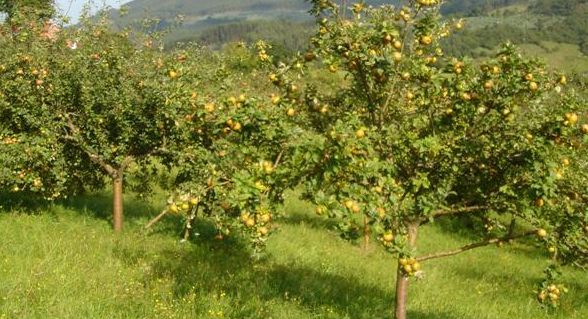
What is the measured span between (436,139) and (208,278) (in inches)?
207

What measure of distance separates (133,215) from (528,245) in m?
14.5

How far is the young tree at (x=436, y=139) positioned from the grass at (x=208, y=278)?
3.21 metres

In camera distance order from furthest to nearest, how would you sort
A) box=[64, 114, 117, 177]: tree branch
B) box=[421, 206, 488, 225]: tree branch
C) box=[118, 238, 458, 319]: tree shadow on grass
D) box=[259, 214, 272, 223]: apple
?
1. box=[64, 114, 117, 177]: tree branch
2. box=[118, 238, 458, 319]: tree shadow on grass
3. box=[421, 206, 488, 225]: tree branch
4. box=[259, 214, 272, 223]: apple

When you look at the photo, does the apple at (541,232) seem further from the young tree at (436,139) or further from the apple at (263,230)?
the apple at (263,230)

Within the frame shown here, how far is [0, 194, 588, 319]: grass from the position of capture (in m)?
8.12

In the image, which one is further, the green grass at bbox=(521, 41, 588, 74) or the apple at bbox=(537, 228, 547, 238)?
the green grass at bbox=(521, 41, 588, 74)

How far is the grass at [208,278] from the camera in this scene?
8117mm

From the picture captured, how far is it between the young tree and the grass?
10.5ft

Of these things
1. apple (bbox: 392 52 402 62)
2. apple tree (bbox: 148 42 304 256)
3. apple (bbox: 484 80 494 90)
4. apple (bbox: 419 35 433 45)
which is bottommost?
apple tree (bbox: 148 42 304 256)

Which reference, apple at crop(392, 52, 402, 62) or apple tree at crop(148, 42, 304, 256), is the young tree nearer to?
apple at crop(392, 52, 402, 62)

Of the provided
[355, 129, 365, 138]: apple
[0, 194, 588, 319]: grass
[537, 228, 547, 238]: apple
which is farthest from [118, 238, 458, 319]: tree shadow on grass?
[355, 129, 365, 138]: apple

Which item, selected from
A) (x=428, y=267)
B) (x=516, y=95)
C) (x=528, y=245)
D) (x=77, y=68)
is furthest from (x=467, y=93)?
(x=528, y=245)

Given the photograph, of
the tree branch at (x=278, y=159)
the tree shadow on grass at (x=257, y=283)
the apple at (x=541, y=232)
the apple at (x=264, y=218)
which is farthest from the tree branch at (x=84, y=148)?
the apple at (x=541, y=232)

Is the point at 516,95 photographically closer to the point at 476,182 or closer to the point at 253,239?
the point at 476,182
